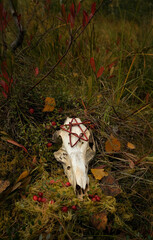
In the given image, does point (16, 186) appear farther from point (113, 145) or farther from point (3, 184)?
point (113, 145)

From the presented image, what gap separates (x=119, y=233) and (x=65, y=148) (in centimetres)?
72

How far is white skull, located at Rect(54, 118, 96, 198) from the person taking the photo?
4.16ft

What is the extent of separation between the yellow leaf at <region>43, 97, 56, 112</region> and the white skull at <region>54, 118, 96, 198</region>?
0.19m

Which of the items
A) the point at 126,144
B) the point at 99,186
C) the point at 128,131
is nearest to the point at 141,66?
the point at 128,131

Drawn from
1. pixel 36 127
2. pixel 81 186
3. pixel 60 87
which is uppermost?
pixel 60 87

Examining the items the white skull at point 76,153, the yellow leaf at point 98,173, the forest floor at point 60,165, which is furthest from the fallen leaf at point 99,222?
the yellow leaf at point 98,173

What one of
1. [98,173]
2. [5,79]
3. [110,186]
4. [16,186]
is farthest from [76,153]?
[5,79]

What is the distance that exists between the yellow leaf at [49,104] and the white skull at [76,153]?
19 cm

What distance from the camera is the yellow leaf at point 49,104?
5.55ft

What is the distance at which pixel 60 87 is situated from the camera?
1948 millimetres

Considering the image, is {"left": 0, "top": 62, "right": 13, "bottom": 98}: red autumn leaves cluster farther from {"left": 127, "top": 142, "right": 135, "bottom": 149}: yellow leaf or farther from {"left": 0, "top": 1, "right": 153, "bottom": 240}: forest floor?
{"left": 127, "top": 142, "right": 135, "bottom": 149}: yellow leaf

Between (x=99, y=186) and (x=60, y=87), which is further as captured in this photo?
(x=60, y=87)

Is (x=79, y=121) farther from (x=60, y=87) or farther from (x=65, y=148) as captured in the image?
(x=60, y=87)

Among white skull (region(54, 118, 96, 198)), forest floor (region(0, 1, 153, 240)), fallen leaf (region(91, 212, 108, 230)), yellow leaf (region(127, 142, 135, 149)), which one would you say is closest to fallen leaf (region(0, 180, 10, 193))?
forest floor (region(0, 1, 153, 240))
